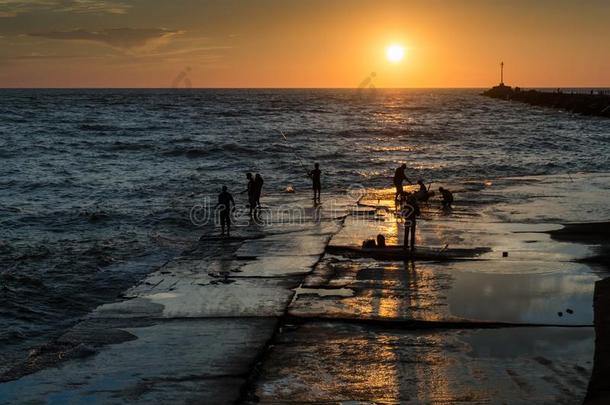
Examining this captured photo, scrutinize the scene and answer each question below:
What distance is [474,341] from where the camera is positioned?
9.41m

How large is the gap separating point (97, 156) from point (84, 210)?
23417 millimetres

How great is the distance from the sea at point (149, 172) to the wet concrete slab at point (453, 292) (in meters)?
Answer: 4.70

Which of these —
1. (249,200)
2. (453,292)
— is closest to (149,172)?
(249,200)

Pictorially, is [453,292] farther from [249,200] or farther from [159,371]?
[249,200]

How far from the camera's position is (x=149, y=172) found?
129ft

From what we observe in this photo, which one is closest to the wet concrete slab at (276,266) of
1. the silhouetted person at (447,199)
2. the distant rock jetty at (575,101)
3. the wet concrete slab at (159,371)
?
the wet concrete slab at (159,371)

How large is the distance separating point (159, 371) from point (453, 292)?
5.44 meters

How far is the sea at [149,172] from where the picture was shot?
1530 cm

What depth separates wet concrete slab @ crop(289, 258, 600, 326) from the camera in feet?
34.6

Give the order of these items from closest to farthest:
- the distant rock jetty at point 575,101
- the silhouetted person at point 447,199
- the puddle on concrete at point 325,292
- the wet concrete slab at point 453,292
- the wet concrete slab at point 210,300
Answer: the wet concrete slab at point 453,292, the wet concrete slab at point 210,300, the puddle on concrete at point 325,292, the silhouetted person at point 447,199, the distant rock jetty at point 575,101

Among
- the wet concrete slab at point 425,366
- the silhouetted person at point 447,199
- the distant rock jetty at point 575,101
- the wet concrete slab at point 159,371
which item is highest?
the distant rock jetty at point 575,101

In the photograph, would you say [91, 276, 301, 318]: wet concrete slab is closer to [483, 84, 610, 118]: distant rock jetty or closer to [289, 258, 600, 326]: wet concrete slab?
[289, 258, 600, 326]: wet concrete slab

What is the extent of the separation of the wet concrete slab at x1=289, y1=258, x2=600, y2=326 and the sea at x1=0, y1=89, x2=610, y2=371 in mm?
4695

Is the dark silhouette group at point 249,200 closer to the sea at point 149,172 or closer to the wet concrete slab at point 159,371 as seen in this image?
→ the sea at point 149,172
